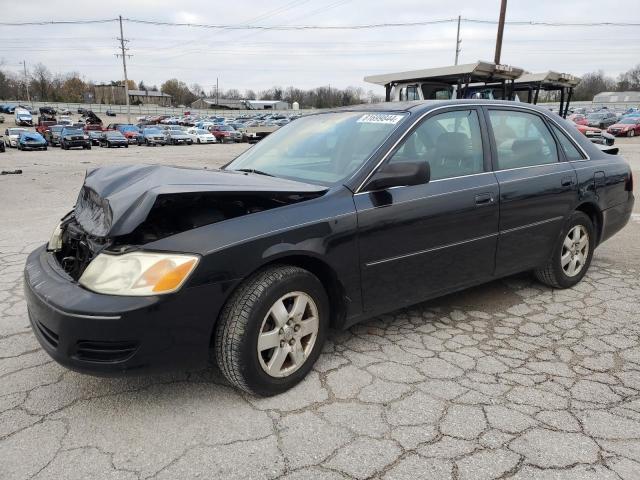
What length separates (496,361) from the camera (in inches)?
121

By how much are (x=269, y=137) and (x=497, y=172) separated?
1774 mm

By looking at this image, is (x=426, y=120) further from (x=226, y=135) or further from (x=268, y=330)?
(x=226, y=135)

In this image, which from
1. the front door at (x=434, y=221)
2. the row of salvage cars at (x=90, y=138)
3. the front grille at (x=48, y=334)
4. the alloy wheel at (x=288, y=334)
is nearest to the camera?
the front grille at (x=48, y=334)

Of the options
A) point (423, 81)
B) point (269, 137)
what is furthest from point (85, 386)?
point (423, 81)

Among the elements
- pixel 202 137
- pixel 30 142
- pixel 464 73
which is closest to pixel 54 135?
pixel 30 142

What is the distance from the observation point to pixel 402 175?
283 cm

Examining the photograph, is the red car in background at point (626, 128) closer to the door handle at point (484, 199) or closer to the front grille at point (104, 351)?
the door handle at point (484, 199)

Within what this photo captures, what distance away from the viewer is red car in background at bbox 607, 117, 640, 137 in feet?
104

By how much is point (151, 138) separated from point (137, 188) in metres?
35.6

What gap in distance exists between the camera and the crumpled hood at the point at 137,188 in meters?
2.36

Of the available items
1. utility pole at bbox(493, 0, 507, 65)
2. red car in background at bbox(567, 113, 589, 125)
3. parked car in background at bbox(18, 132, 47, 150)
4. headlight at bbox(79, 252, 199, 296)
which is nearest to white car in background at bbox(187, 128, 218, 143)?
parked car in background at bbox(18, 132, 47, 150)

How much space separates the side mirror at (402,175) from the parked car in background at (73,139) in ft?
102

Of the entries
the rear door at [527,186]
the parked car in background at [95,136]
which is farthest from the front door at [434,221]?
the parked car in background at [95,136]

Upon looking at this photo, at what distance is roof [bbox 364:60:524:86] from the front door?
31.0ft
